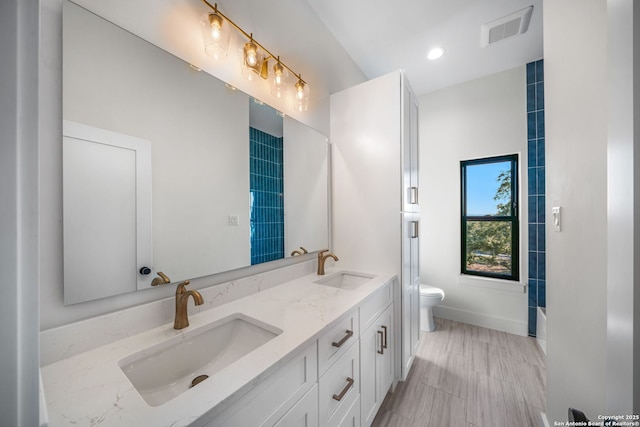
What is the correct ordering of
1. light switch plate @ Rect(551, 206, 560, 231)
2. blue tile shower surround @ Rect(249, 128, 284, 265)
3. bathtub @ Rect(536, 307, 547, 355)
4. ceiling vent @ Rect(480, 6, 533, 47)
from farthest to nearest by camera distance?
bathtub @ Rect(536, 307, 547, 355), ceiling vent @ Rect(480, 6, 533, 47), blue tile shower surround @ Rect(249, 128, 284, 265), light switch plate @ Rect(551, 206, 560, 231)

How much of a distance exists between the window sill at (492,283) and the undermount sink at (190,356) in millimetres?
2754

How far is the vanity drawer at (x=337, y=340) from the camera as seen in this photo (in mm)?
947

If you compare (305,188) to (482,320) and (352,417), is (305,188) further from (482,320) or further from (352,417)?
(482,320)

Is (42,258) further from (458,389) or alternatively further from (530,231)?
(530,231)

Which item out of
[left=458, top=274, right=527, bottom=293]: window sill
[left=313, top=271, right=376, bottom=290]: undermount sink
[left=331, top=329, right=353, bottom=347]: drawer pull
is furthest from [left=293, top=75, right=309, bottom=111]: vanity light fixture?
[left=458, top=274, right=527, bottom=293]: window sill

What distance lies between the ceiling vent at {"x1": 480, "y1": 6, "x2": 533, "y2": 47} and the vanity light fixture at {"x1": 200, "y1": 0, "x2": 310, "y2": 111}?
1.68 m

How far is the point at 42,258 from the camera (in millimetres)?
714

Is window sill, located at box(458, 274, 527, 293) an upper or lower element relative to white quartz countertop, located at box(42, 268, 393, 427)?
lower

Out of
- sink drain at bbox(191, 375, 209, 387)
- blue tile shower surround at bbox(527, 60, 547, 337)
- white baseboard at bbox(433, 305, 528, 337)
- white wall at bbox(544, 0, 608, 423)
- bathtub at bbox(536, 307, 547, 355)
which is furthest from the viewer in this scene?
white baseboard at bbox(433, 305, 528, 337)

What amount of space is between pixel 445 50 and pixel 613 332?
270cm

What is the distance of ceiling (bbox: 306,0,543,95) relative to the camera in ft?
5.92

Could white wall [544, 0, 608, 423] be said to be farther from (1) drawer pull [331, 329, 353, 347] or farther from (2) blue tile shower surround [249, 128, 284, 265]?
(2) blue tile shower surround [249, 128, 284, 265]

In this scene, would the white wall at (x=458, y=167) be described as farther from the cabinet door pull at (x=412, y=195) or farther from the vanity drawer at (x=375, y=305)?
the vanity drawer at (x=375, y=305)

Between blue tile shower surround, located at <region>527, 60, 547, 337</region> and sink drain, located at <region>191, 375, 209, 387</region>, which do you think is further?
blue tile shower surround, located at <region>527, 60, 547, 337</region>
